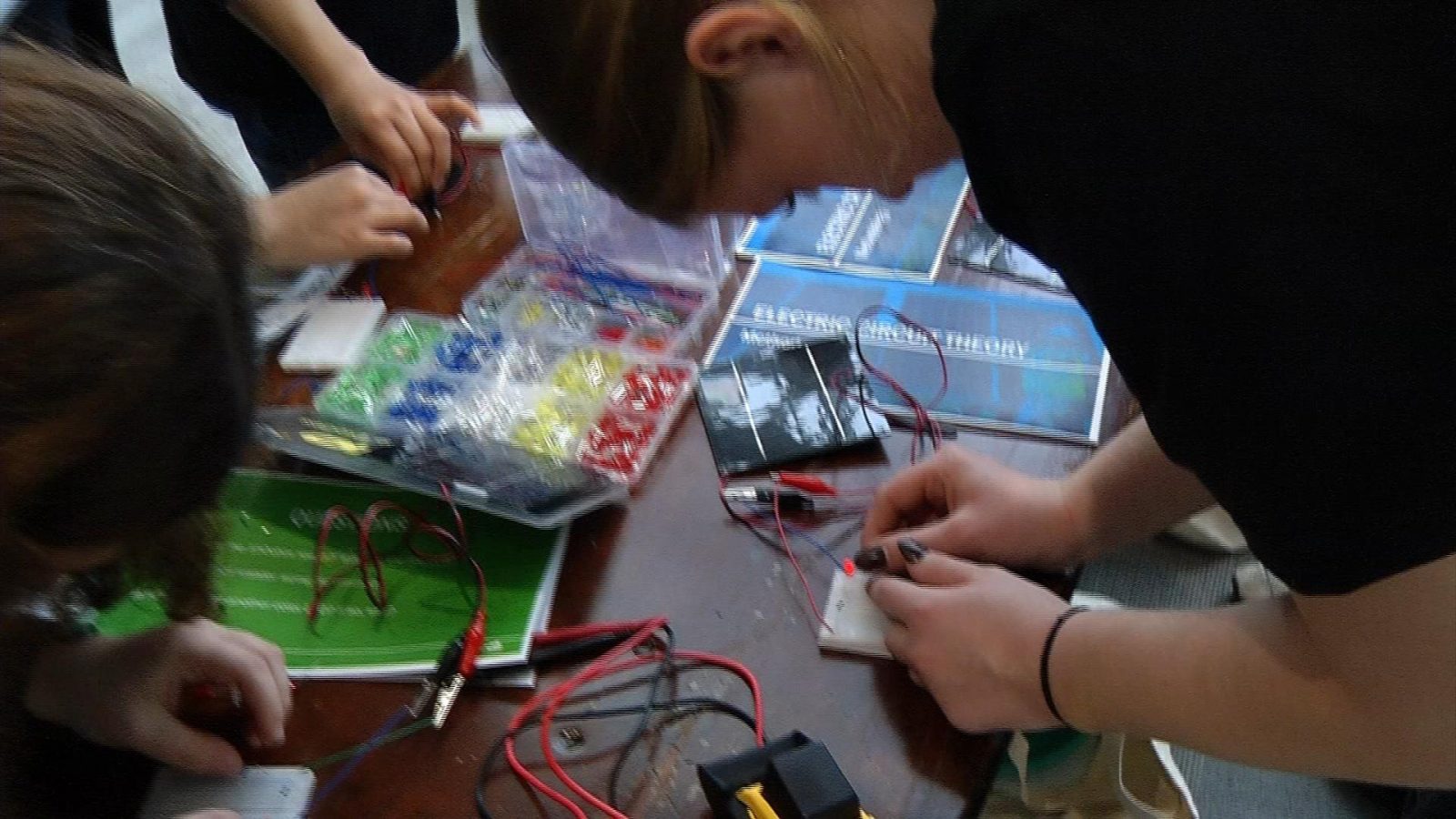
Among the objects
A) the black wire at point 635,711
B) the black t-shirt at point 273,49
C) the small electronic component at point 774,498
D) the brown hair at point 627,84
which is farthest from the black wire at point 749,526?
the black t-shirt at point 273,49

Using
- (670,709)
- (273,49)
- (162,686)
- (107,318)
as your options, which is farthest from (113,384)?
(273,49)

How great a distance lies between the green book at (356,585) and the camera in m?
0.72

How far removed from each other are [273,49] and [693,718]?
103 centimetres

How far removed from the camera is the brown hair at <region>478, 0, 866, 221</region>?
0.55 meters

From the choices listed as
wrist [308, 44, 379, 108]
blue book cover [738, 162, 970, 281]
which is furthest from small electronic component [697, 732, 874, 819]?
wrist [308, 44, 379, 108]

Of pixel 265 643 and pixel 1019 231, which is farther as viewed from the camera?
pixel 265 643

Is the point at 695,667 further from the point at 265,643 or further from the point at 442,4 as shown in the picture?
the point at 442,4

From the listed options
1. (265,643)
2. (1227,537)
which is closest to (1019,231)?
(265,643)

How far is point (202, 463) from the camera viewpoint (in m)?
0.61

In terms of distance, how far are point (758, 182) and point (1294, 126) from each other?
30 centimetres

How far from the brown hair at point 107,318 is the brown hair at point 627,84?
192 millimetres

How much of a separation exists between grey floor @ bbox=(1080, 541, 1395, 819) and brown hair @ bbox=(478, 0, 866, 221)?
0.56 metres

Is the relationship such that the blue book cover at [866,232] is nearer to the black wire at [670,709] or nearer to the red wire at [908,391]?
the red wire at [908,391]

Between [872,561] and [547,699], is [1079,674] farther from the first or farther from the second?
[547,699]
